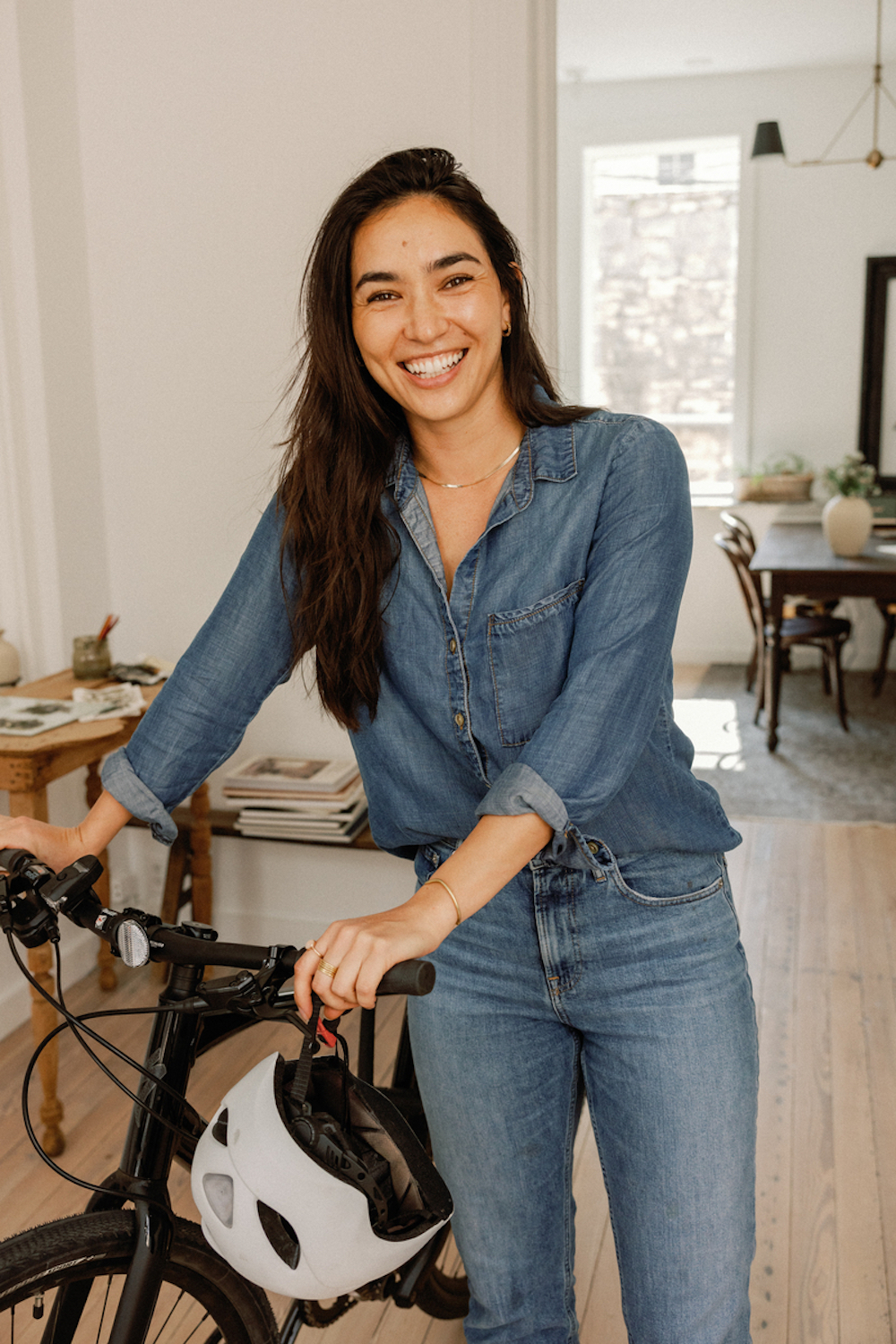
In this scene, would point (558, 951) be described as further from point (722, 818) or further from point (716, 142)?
point (716, 142)

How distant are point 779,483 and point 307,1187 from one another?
6193 millimetres

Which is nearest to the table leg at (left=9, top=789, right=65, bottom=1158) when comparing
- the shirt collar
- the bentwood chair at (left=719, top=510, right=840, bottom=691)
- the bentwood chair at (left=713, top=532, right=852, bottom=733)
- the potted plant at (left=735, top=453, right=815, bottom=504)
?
the shirt collar

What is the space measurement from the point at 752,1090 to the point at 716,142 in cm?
660

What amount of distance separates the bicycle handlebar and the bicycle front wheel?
0.83 ft

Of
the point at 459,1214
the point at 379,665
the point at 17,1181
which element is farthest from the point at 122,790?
the point at 17,1181

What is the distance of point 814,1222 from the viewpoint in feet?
6.98

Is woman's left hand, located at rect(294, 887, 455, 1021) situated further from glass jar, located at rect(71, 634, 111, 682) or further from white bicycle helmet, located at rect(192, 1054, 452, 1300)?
glass jar, located at rect(71, 634, 111, 682)

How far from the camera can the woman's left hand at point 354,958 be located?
2.83ft

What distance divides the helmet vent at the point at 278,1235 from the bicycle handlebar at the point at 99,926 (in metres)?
0.18

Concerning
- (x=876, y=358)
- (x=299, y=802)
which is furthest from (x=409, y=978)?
(x=876, y=358)

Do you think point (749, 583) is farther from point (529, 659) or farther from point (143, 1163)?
point (143, 1163)

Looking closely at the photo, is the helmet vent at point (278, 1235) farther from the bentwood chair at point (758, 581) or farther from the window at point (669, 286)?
the window at point (669, 286)

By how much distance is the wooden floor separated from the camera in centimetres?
192

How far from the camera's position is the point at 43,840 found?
44.8 inches
